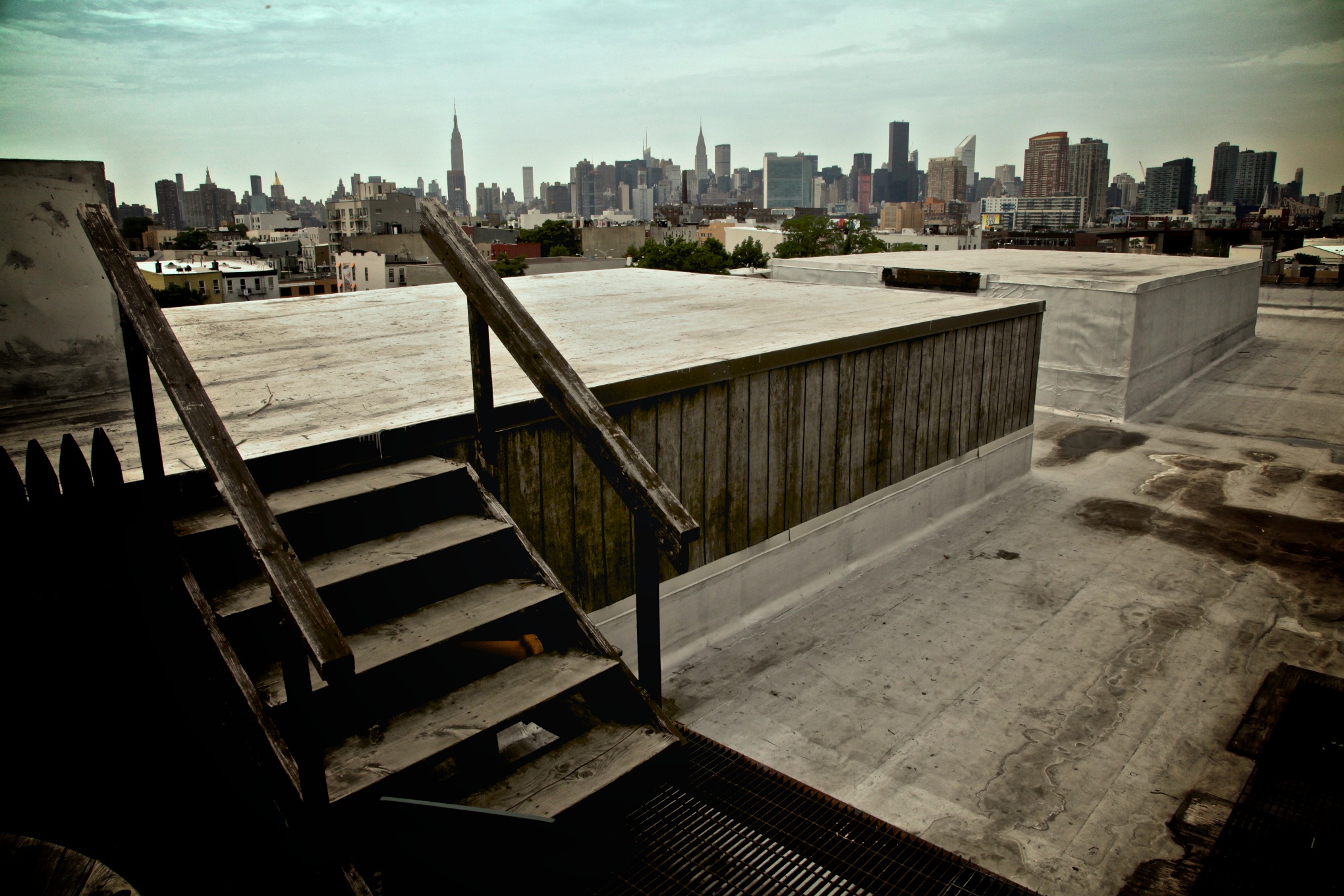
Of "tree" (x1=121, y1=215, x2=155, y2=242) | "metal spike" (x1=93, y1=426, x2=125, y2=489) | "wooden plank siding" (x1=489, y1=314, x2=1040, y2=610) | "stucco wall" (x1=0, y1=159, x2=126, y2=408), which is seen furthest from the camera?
"tree" (x1=121, y1=215, x2=155, y2=242)

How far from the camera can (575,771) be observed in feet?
8.16

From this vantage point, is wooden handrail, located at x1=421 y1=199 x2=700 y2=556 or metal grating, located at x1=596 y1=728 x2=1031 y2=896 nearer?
wooden handrail, located at x1=421 y1=199 x2=700 y2=556

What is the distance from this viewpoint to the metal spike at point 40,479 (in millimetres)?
2336

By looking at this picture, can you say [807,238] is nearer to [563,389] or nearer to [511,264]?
[511,264]

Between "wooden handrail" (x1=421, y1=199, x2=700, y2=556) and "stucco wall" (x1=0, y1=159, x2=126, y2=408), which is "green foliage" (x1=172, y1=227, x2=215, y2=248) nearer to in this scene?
"stucco wall" (x1=0, y1=159, x2=126, y2=408)

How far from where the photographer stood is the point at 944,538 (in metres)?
6.48

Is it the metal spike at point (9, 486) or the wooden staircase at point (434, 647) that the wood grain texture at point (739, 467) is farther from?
the metal spike at point (9, 486)

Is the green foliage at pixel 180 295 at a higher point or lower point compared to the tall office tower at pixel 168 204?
lower

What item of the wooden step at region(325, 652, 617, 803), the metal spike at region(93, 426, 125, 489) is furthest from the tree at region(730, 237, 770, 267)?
the metal spike at region(93, 426, 125, 489)

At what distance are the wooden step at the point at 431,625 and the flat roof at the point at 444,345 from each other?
2.46 ft

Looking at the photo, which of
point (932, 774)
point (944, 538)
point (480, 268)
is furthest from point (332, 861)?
point (944, 538)

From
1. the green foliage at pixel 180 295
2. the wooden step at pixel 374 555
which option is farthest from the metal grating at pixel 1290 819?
the green foliage at pixel 180 295

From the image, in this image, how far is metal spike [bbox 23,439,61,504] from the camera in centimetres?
234

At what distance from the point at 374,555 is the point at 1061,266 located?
1293cm
